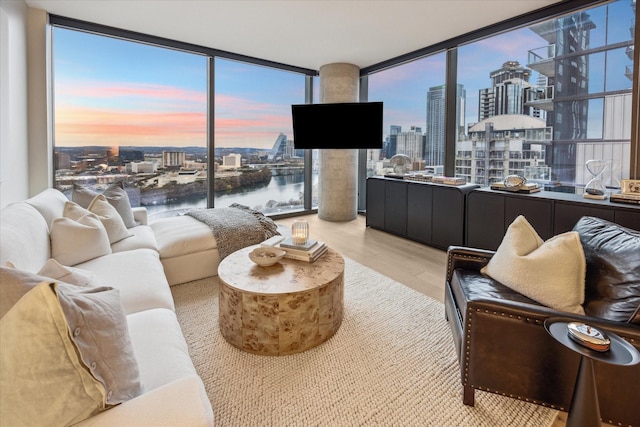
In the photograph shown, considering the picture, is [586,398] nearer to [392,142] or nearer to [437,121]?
[437,121]

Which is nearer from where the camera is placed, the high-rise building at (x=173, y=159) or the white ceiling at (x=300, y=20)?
the white ceiling at (x=300, y=20)

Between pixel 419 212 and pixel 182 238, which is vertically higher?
pixel 419 212

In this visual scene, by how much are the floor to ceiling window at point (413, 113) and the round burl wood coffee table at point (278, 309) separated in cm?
331

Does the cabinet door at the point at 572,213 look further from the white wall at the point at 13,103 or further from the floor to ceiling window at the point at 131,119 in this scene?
the white wall at the point at 13,103

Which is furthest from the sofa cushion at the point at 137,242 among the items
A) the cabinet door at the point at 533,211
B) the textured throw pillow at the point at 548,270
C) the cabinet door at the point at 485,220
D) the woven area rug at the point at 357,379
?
the cabinet door at the point at 533,211

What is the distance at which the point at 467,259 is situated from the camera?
Result: 2.15 m

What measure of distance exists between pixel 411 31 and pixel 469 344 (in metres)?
3.85

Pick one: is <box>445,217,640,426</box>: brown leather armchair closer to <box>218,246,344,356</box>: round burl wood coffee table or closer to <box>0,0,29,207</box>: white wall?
<box>218,246,344,356</box>: round burl wood coffee table

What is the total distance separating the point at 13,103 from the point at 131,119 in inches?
54.3

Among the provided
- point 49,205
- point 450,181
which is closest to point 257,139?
point 450,181

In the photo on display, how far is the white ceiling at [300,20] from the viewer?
338 centimetres

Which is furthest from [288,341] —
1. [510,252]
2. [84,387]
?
[510,252]

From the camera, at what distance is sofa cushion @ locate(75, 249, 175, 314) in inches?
68.4

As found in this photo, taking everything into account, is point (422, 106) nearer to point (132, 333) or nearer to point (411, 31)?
point (411, 31)
